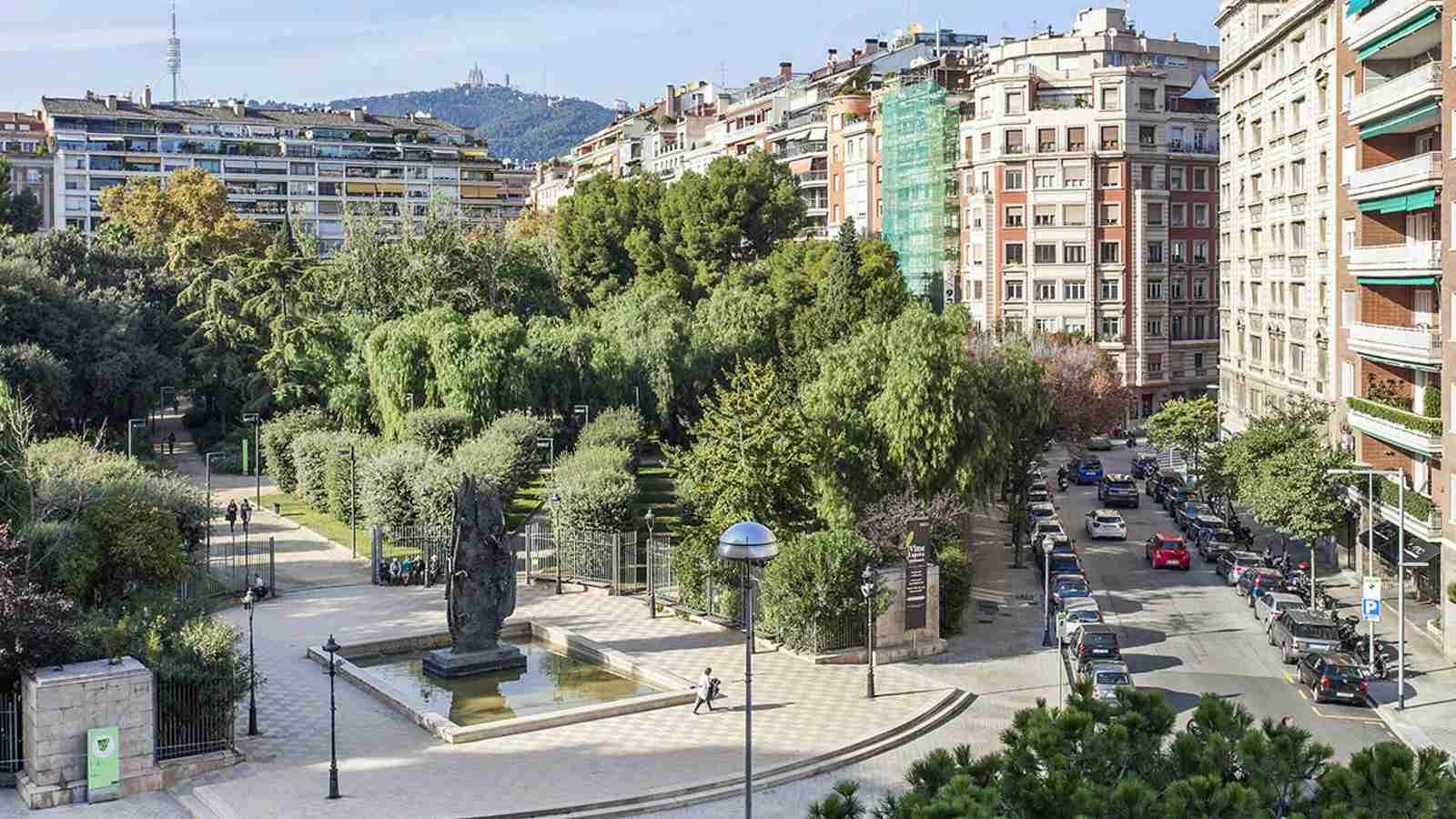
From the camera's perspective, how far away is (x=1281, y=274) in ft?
206

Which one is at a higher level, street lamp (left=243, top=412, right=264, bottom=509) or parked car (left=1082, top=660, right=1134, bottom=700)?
street lamp (left=243, top=412, right=264, bottom=509)

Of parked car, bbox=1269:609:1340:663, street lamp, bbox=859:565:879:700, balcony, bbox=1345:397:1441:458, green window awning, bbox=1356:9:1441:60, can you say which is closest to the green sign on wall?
street lamp, bbox=859:565:879:700

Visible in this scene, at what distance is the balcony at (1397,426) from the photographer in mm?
41875

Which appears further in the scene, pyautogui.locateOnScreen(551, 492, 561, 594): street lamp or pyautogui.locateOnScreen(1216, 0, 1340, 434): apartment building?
pyautogui.locateOnScreen(1216, 0, 1340, 434): apartment building

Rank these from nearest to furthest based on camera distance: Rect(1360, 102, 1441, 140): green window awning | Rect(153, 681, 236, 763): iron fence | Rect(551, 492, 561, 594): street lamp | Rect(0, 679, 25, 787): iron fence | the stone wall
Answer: the stone wall, Rect(0, 679, 25, 787): iron fence, Rect(153, 681, 236, 763): iron fence, Rect(1360, 102, 1441, 140): green window awning, Rect(551, 492, 561, 594): street lamp

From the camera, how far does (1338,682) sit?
34219 mm

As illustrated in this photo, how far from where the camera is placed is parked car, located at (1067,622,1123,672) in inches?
1404

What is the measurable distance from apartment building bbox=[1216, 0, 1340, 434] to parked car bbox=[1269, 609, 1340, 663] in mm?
17558

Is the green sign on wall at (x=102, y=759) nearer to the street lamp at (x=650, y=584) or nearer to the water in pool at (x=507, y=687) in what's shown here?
the water in pool at (x=507, y=687)

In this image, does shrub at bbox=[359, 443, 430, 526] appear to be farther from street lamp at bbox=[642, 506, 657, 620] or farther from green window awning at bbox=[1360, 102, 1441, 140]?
green window awning at bbox=[1360, 102, 1441, 140]

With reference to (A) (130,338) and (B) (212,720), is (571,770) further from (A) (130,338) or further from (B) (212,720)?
(A) (130,338)

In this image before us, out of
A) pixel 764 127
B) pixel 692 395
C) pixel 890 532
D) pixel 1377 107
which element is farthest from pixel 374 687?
pixel 764 127

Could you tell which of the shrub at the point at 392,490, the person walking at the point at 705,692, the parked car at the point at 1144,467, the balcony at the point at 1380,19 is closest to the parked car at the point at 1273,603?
the balcony at the point at 1380,19

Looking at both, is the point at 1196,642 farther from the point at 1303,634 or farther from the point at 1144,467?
the point at 1144,467
